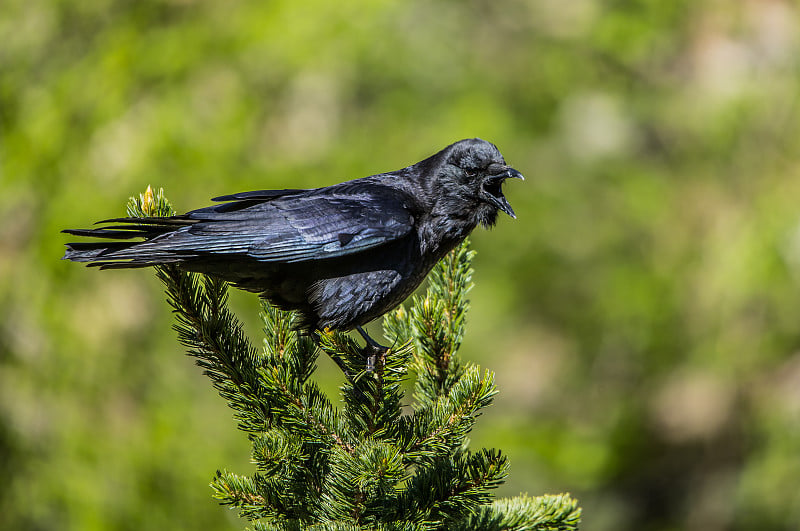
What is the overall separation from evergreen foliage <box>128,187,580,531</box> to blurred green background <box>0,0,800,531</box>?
2.48 metres

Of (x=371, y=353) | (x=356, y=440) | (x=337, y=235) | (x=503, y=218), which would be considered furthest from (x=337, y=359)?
(x=503, y=218)

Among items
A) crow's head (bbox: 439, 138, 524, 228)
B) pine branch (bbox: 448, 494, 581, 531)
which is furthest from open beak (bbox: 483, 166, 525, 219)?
pine branch (bbox: 448, 494, 581, 531)

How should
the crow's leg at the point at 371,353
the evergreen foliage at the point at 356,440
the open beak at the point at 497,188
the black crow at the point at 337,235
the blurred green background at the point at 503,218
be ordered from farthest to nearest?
1. the blurred green background at the point at 503,218
2. the open beak at the point at 497,188
3. the black crow at the point at 337,235
4. the crow's leg at the point at 371,353
5. the evergreen foliage at the point at 356,440

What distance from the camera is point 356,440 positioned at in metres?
1.95

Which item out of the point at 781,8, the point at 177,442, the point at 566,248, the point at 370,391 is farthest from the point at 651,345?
the point at 370,391

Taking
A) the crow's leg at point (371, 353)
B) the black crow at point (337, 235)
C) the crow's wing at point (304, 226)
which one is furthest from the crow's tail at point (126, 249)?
the crow's leg at point (371, 353)

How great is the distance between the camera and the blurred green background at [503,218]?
14.5ft

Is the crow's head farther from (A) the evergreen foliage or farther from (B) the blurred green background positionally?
(B) the blurred green background

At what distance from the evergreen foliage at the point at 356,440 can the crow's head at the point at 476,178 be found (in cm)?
80

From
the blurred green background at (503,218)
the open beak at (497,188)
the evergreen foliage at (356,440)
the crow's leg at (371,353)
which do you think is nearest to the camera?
the evergreen foliage at (356,440)

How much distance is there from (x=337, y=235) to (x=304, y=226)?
0.41 feet

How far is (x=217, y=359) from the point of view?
203 centimetres

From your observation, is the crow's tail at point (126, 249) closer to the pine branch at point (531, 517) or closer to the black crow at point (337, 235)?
the black crow at point (337, 235)

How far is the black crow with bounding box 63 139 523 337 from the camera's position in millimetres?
2361
